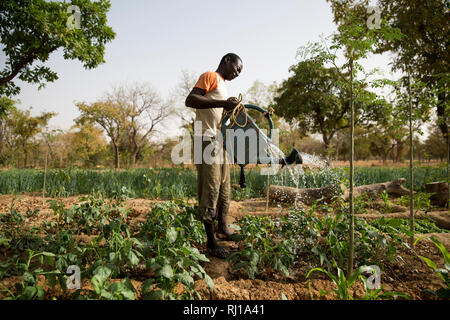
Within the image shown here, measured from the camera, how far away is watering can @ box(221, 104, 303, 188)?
220 centimetres

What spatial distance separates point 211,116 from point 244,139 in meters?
0.38

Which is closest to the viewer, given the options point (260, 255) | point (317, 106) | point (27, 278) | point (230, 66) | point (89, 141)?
point (27, 278)

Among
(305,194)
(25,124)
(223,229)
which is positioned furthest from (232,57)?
(25,124)

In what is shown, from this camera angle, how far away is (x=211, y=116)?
229 cm

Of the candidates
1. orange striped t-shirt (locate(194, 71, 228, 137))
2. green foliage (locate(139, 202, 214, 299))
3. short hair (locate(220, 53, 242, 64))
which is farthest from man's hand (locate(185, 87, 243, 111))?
green foliage (locate(139, 202, 214, 299))

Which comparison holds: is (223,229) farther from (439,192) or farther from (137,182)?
(439,192)

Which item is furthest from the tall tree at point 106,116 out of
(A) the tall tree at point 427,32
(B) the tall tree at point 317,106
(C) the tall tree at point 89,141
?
(A) the tall tree at point 427,32

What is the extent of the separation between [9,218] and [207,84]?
9.47ft

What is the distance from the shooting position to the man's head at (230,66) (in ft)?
7.66

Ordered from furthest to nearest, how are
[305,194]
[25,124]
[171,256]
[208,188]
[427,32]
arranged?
[25,124] → [427,32] → [305,194] → [208,188] → [171,256]

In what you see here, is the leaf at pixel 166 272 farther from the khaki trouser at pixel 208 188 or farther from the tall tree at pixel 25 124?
the tall tree at pixel 25 124

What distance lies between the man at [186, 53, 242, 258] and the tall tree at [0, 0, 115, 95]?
5301mm
